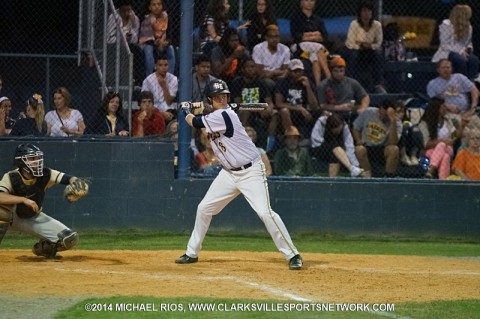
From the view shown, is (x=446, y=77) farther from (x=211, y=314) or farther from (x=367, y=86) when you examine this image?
(x=211, y=314)

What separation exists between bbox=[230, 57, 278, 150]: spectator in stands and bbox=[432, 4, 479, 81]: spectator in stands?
3.42m

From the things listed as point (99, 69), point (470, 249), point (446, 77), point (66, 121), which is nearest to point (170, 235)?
point (66, 121)

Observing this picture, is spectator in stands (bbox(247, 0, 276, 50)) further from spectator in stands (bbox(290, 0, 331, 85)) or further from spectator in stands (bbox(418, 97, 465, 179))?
spectator in stands (bbox(418, 97, 465, 179))

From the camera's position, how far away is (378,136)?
13.1 metres

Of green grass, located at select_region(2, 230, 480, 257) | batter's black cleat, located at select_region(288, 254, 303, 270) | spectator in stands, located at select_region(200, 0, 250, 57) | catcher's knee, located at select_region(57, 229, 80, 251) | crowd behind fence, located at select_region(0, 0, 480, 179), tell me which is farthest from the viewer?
spectator in stands, located at select_region(200, 0, 250, 57)

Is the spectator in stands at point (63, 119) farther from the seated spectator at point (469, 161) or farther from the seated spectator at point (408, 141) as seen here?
the seated spectator at point (469, 161)

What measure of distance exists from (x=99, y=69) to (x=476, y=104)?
567 centimetres

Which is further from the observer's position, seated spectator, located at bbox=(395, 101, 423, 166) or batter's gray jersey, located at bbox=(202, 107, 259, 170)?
seated spectator, located at bbox=(395, 101, 423, 166)

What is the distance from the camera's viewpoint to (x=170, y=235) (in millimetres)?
12227

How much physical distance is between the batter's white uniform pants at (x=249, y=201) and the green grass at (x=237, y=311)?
72.1 inches

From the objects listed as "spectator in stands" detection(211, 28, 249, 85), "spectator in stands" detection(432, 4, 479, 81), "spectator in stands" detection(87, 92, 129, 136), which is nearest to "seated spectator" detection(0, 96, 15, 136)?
"spectator in stands" detection(87, 92, 129, 136)

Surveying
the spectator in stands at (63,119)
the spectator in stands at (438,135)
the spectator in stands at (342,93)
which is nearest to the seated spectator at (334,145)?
the spectator in stands at (342,93)

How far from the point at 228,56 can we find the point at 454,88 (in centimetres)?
360

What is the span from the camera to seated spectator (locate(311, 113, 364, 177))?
41.8 feet
